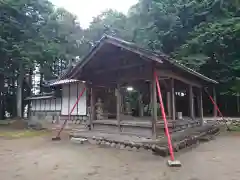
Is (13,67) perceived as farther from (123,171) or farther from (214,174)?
(214,174)

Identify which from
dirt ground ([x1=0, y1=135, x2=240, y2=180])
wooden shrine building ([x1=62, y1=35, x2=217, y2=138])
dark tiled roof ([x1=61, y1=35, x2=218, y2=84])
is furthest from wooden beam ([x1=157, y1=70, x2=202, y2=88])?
dirt ground ([x1=0, y1=135, x2=240, y2=180])

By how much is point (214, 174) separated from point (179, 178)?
0.89 m

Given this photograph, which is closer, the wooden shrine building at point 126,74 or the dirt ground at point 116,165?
the dirt ground at point 116,165

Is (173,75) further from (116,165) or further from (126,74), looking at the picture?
(116,165)

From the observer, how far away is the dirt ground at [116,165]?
15.3ft

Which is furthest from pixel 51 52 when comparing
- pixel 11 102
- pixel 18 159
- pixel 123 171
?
pixel 123 171

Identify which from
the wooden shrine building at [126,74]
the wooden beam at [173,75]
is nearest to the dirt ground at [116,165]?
the wooden shrine building at [126,74]

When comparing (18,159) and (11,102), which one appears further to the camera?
(11,102)

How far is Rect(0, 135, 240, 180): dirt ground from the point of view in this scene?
4652mm

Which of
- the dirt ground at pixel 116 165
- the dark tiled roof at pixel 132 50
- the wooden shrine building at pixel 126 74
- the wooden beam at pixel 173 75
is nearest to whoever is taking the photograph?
the dirt ground at pixel 116 165

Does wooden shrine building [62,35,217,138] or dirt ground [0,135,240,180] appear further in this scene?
wooden shrine building [62,35,217,138]

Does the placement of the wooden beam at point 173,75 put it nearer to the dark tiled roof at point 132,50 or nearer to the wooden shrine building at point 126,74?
the wooden shrine building at point 126,74

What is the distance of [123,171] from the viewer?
501 centimetres

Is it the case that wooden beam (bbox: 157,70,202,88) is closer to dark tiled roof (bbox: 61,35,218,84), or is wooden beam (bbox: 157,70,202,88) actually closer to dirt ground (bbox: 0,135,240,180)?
dark tiled roof (bbox: 61,35,218,84)
